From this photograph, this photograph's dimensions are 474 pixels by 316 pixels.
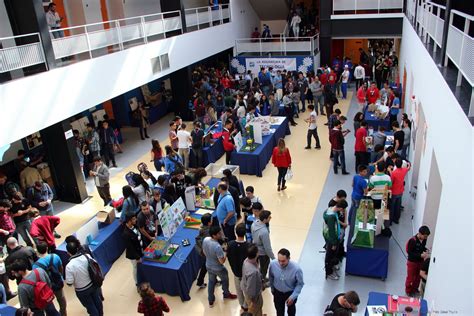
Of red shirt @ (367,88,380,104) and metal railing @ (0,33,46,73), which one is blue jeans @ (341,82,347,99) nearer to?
red shirt @ (367,88,380,104)

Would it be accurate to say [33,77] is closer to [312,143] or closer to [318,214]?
[318,214]

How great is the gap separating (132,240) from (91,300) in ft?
3.74

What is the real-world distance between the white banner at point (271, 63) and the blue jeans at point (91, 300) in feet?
52.8

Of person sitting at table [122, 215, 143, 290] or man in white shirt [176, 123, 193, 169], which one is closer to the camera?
person sitting at table [122, 215, 143, 290]

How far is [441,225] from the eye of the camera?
A: 17.6 feet

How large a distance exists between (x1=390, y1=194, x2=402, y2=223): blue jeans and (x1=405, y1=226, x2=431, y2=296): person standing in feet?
7.44

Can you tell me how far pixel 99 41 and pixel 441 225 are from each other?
979 centimetres

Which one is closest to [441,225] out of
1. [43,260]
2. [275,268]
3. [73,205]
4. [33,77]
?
[275,268]

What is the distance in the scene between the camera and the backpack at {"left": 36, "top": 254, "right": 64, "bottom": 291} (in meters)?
6.54

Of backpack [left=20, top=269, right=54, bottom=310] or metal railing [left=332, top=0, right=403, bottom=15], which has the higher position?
metal railing [left=332, top=0, right=403, bottom=15]

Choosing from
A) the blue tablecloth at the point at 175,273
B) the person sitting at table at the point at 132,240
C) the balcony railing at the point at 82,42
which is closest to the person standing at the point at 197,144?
the balcony railing at the point at 82,42

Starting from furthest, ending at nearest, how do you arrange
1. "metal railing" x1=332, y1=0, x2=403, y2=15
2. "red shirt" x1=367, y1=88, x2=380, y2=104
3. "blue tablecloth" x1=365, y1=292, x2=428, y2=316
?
"metal railing" x1=332, y1=0, x2=403, y2=15
"red shirt" x1=367, y1=88, x2=380, y2=104
"blue tablecloth" x1=365, y1=292, x2=428, y2=316

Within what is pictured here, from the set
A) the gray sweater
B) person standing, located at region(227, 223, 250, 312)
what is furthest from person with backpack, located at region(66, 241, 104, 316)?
the gray sweater

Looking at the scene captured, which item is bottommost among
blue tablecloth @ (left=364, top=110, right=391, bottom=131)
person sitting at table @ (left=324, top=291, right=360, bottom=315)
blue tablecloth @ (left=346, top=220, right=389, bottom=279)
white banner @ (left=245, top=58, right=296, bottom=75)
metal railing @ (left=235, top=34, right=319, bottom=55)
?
blue tablecloth @ (left=346, top=220, right=389, bottom=279)
